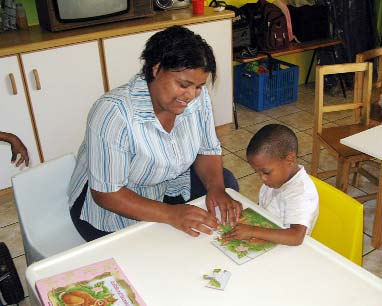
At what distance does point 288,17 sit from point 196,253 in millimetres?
3149

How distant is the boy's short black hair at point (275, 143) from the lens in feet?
4.70

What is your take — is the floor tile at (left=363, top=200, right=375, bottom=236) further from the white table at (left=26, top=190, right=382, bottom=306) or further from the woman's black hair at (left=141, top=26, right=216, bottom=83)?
the woman's black hair at (left=141, top=26, right=216, bottom=83)

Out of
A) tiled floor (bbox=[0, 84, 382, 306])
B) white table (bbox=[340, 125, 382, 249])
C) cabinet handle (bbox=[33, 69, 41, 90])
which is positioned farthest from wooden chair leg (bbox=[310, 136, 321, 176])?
cabinet handle (bbox=[33, 69, 41, 90])

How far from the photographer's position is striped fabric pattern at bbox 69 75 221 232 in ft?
4.53

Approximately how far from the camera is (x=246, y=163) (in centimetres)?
319

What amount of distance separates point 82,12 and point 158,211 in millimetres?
1923

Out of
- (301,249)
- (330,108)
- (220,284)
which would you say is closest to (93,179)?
(220,284)

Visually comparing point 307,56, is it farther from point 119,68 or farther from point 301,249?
point 301,249

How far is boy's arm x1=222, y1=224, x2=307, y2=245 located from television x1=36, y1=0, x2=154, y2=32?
2.07 m

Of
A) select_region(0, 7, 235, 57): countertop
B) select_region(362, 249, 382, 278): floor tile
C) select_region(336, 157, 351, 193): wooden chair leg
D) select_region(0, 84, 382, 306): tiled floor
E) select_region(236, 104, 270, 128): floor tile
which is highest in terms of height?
select_region(0, 7, 235, 57): countertop

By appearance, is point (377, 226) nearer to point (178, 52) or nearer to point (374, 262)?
point (374, 262)

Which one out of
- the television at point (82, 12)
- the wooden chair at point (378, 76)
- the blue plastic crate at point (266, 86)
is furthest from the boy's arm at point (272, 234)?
the blue plastic crate at point (266, 86)

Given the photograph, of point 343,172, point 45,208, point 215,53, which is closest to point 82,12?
point 215,53

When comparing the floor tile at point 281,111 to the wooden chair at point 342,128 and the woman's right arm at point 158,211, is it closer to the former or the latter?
the wooden chair at point 342,128
